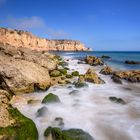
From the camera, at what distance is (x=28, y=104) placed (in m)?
11.8

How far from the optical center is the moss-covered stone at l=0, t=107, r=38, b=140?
687 cm

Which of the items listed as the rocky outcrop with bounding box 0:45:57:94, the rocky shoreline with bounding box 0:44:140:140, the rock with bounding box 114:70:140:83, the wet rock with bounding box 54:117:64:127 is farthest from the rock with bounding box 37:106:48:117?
the rock with bounding box 114:70:140:83

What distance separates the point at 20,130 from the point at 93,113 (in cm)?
472

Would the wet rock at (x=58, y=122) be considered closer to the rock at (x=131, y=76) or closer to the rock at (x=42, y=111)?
the rock at (x=42, y=111)

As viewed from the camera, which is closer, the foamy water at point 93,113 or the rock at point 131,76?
the foamy water at point 93,113

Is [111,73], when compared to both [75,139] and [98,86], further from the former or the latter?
[75,139]

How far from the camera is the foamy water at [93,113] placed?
344 inches

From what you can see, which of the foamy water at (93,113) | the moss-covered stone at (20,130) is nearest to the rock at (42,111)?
the foamy water at (93,113)

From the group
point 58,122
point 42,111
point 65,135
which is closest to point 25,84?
point 42,111

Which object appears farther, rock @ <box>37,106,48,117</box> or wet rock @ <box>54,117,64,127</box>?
rock @ <box>37,106,48,117</box>

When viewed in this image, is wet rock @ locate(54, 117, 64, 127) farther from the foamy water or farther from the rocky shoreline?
the rocky shoreline

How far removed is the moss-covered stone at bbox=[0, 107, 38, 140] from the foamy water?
661 millimetres

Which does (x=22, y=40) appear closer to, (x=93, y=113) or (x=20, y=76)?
(x=20, y=76)

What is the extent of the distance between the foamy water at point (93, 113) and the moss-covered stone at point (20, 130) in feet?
2.17
